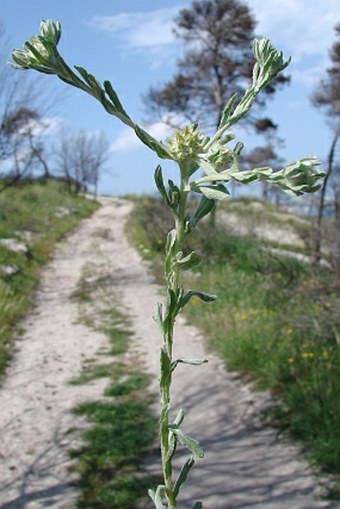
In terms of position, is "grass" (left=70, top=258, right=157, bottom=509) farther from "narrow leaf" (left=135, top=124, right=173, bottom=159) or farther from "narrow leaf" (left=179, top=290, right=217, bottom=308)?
"narrow leaf" (left=135, top=124, right=173, bottom=159)

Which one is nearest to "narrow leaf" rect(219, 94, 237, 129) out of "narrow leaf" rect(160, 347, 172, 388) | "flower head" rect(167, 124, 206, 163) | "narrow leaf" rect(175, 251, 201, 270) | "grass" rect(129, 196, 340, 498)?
"flower head" rect(167, 124, 206, 163)

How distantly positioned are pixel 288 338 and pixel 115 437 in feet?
7.05

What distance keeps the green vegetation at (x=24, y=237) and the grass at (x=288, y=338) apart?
8.30 feet

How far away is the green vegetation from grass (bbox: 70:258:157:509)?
1271mm

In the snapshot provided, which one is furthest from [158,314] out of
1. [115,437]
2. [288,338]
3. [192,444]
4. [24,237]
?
[24,237]

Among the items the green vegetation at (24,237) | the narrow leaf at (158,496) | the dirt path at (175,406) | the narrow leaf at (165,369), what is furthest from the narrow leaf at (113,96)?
the green vegetation at (24,237)

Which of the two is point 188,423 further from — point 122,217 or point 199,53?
point 122,217

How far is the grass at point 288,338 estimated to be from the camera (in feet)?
17.0

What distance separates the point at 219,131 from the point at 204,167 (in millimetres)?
44

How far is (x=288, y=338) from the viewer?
659 cm

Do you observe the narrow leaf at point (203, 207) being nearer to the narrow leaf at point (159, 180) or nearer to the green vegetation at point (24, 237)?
the narrow leaf at point (159, 180)

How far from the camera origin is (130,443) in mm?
5254

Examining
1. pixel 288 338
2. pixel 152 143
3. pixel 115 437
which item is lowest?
pixel 115 437

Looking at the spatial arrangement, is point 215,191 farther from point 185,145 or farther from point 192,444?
point 192,444
